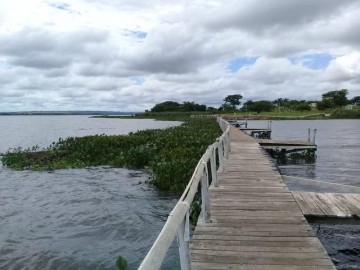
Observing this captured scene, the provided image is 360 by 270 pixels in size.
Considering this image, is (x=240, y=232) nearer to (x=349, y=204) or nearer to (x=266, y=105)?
(x=349, y=204)

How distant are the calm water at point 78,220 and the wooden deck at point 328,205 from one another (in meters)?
3.10

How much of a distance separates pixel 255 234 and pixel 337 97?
604 feet

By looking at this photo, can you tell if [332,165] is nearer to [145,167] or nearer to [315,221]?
[145,167]

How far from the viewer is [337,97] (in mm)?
176125

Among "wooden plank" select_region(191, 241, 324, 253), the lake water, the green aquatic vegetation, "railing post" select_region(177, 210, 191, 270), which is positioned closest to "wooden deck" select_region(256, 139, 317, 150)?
the green aquatic vegetation

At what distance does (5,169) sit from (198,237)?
2013 cm

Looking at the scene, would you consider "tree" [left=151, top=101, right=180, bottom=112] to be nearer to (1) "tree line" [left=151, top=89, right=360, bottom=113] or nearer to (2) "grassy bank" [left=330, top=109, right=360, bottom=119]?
(1) "tree line" [left=151, top=89, right=360, bottom=113]

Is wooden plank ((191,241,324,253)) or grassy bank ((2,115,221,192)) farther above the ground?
wooden plank ((191,241,324,253))

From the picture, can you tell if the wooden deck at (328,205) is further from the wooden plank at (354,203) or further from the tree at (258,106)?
the tree at (258,106)

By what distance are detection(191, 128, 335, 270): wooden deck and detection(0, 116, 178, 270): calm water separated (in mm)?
1969

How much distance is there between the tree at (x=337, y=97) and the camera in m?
174

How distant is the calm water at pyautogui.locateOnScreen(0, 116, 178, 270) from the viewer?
369 inches

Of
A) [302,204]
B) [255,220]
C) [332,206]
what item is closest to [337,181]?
[332,206]

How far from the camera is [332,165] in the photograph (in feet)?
89.4
